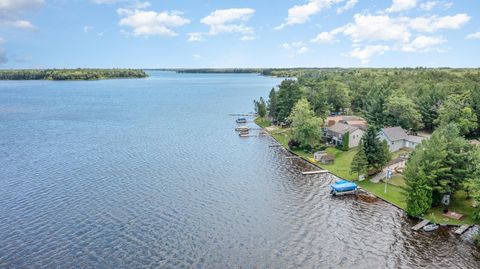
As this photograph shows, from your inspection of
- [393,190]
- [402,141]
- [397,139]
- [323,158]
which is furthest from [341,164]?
[402,141]

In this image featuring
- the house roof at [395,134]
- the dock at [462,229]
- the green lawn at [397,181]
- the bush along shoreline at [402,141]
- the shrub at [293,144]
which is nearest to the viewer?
the dock at [462,229]

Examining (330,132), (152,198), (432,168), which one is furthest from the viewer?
(330,132)

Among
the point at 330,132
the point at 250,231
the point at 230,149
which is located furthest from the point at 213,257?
the point at 330,132

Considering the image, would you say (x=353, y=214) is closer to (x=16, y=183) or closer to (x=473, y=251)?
(x=473, y=251)

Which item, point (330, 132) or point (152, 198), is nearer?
point (152, 198)

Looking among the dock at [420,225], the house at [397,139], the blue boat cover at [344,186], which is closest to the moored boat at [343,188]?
the blue boat cover at [344,186]

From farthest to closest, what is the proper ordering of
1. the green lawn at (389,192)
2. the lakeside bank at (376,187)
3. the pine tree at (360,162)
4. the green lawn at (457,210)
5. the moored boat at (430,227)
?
the pine tree at (360,162)
the green lawn at (389,192)
the lakeside bank at (376,187)
the green lawn at (457,210)
the moored boat at (430,227)

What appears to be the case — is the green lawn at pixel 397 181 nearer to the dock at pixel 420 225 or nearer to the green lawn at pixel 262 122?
the dock at pixel 420 225
